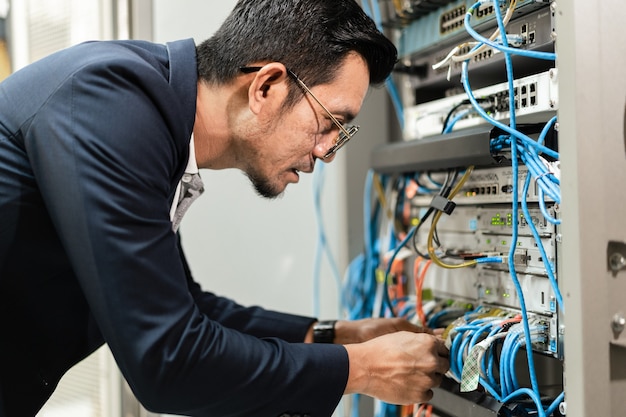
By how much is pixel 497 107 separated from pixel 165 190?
0.66 m

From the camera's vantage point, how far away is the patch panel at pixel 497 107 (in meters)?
1.03

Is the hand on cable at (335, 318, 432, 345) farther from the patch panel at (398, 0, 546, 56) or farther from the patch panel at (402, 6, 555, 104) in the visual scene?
the patch panel at (398, 0, 546, 56)

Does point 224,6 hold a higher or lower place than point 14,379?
higher

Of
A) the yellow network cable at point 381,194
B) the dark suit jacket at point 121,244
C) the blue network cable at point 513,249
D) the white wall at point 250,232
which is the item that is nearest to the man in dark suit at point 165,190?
the dark suit jacket at point 121,244

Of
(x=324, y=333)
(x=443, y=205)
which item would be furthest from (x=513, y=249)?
(x=324, y=333)

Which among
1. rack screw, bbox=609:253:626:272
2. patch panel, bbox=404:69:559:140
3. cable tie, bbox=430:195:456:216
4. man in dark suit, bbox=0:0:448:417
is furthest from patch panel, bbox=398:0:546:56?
rack screw, bbox=609:253:626:272

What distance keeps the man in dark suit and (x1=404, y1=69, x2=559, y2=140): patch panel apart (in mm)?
221

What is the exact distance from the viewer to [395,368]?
973 millimetres

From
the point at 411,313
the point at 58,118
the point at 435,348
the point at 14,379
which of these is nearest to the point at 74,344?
the point at 14,379

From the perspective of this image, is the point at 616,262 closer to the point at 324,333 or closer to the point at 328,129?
the point at 328,129

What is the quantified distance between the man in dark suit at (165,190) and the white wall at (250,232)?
24.1 inches

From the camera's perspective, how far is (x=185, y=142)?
35.9 inches

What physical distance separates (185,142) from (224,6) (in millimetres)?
921

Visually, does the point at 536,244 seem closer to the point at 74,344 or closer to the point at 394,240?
the point at 394,240
